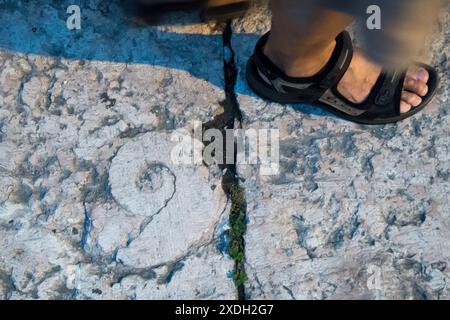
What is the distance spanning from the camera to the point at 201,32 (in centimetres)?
173

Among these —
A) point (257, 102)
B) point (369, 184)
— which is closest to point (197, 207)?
point (257, 102)

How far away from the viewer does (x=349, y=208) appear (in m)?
1.49

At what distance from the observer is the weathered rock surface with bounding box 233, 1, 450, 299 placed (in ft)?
4.67

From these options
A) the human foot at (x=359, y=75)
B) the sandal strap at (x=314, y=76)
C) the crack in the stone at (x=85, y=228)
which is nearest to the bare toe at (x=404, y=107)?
the human foot at (x=359, y=75)

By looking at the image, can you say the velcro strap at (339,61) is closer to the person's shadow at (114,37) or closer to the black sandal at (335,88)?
the black sandal at (335,88)

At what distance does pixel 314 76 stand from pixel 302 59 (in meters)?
0.08

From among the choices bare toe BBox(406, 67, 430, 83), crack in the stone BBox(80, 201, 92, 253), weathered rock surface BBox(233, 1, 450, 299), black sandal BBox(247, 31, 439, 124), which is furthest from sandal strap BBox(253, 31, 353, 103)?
crack in the stone BBox(80, 201, 92, 253)

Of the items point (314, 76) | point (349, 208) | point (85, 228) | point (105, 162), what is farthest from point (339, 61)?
point (85, 228)

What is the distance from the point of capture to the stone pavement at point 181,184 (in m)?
1.44

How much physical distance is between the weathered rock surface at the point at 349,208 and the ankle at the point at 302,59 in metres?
0.16

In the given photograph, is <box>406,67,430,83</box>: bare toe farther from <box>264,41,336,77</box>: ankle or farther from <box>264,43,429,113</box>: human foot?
<box>264,41,336,77</box>: ankle

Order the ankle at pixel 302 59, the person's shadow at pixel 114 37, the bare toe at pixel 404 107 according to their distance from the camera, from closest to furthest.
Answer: the ankle at pixel 302 59 → the bare toe at pixel 404 107 → the person's shadow at pixel 114 37

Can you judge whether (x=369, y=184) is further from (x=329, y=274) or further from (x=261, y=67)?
(x=261, y=67)

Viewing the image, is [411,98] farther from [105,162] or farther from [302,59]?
[105,162]
